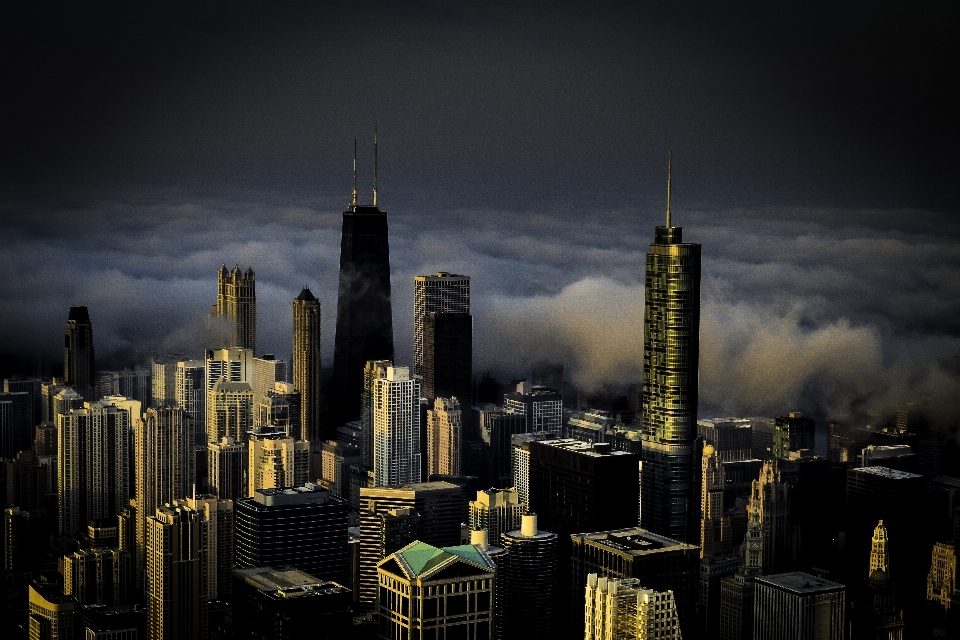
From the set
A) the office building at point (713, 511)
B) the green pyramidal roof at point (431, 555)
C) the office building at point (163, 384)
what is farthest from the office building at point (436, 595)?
the office building at point (163, 384)

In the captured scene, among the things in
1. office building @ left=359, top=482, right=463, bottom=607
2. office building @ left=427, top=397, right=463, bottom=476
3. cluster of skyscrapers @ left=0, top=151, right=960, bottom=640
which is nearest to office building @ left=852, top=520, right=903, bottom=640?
cluster of skyscrapers @ left=0, top=151, right=960, bottom=640

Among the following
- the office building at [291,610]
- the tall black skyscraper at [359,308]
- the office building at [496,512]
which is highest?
the tall black skyscraper at [359,308]

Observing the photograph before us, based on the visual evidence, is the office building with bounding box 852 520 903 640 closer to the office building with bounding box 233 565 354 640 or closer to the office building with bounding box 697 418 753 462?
the office building with bounding box 697 418 753 462

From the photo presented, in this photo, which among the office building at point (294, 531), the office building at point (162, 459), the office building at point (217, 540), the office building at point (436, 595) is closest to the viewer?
the office building at point (436, 595)

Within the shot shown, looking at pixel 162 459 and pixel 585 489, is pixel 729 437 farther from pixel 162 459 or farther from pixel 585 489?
pixel 162 459

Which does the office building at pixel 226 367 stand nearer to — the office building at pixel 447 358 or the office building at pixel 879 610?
the office building at pixel 447 358

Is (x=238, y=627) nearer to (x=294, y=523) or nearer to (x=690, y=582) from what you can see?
(x=294, y=523)

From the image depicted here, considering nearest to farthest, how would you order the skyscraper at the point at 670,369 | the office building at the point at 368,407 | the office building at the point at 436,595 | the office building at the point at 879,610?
the office building at the point at 436,595 < the office building at the point at 879,610 < the skyscraper at the point at 670,369 < the office building at the point at 368,407
